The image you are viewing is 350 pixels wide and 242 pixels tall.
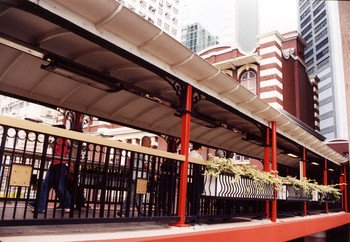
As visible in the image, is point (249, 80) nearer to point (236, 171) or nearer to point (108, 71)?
point (236, 171)

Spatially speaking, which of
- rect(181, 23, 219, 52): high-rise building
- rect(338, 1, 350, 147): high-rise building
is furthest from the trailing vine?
rect(181, 23, 219, 52): high-rise building

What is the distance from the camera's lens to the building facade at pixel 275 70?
72.4 feet

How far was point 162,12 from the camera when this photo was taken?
6950 cm

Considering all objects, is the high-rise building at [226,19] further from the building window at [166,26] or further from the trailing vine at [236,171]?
the trailing vine at [236,171]

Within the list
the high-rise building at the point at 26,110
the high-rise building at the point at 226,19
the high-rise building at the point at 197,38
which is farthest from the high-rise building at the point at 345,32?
the high-rise building at the point at 197,38

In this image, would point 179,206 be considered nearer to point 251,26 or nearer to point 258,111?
point 258,111

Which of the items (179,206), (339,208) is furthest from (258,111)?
(339,208)

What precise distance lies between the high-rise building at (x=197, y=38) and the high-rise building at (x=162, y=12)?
56.7 m

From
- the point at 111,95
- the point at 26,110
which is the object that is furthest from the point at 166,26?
the point at 111,95

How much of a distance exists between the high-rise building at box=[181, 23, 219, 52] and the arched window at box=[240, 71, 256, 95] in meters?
111

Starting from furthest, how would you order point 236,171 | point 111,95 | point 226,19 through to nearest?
1. point 226,19
2. point 111,95
3. point 236,171

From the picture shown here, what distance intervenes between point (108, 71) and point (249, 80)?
18.4 m

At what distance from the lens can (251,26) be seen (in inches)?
5379

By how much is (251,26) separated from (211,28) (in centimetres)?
1931
